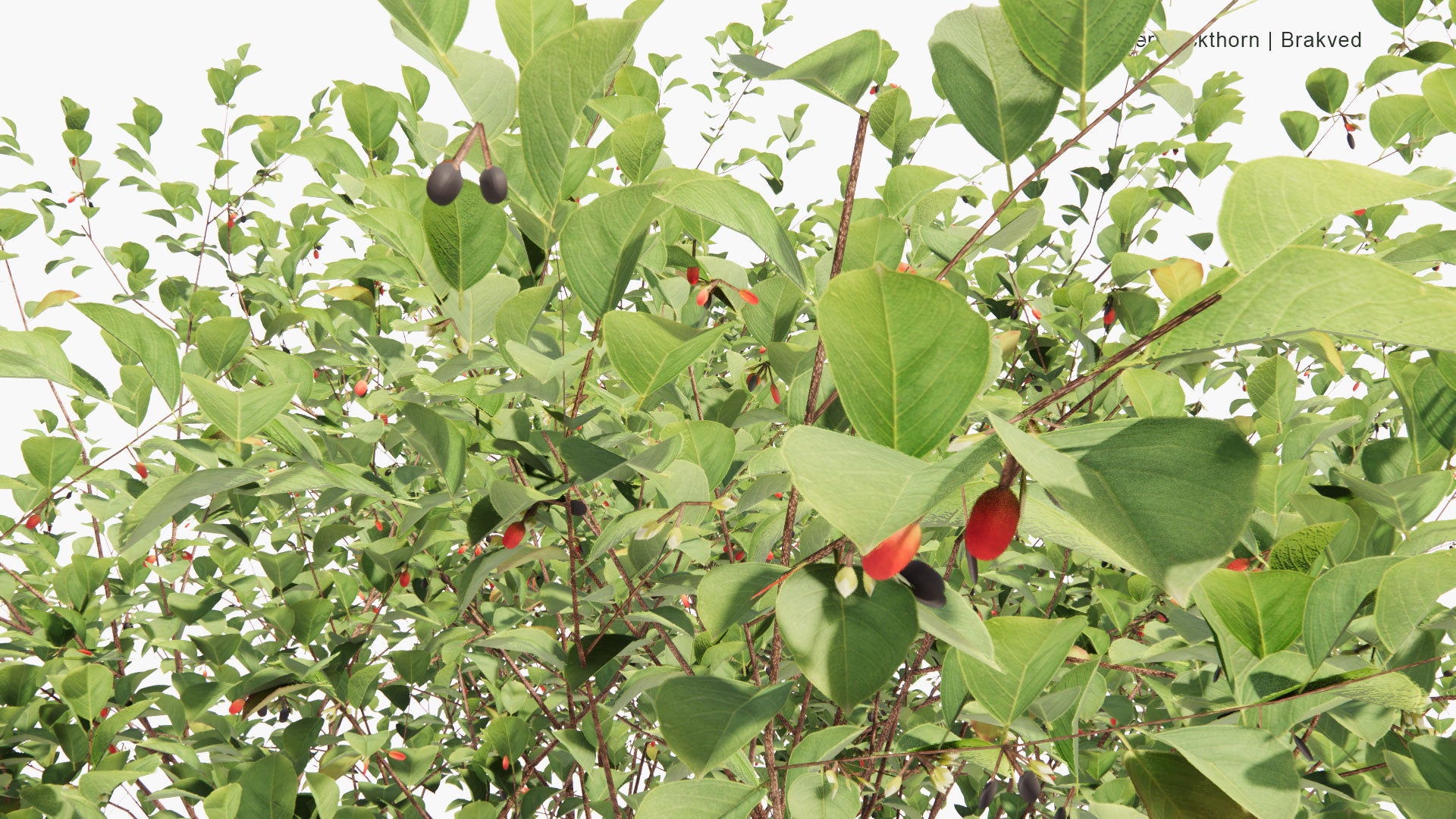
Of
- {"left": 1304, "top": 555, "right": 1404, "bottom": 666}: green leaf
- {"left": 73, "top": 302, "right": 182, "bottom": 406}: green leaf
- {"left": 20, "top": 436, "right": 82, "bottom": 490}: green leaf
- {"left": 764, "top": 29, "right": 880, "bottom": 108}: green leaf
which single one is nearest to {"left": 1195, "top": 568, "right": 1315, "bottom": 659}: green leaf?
{"left": 1304, "top": 555, "right": 1404, "bottom": 666}: green leaf

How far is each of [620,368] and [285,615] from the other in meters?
0.84

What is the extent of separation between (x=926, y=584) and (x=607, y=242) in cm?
26

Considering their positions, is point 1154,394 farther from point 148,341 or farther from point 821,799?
point 148,341

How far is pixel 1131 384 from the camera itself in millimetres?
542

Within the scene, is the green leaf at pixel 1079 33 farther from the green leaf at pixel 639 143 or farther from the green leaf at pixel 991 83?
the green leaf at pixel 639 143

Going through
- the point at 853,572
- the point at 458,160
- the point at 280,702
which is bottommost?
the point at 280,702

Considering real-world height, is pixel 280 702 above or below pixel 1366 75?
below

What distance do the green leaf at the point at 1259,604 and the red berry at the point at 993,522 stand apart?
24 centimetres

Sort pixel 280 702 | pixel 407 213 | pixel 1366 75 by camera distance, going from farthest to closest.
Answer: pixel 280 702, pixel 1366 75, pixel 407 213

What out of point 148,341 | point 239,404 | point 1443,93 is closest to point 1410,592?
point 1443,93

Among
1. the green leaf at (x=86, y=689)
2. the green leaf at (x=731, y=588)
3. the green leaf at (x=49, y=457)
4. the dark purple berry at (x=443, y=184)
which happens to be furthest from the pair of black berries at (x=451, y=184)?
the green leaf at (x=86, y=689)

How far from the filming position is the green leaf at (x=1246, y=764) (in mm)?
468

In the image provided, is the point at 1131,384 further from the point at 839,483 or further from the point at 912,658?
the point at 912,658

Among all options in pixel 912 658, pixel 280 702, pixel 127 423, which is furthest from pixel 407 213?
pixel 280 702
